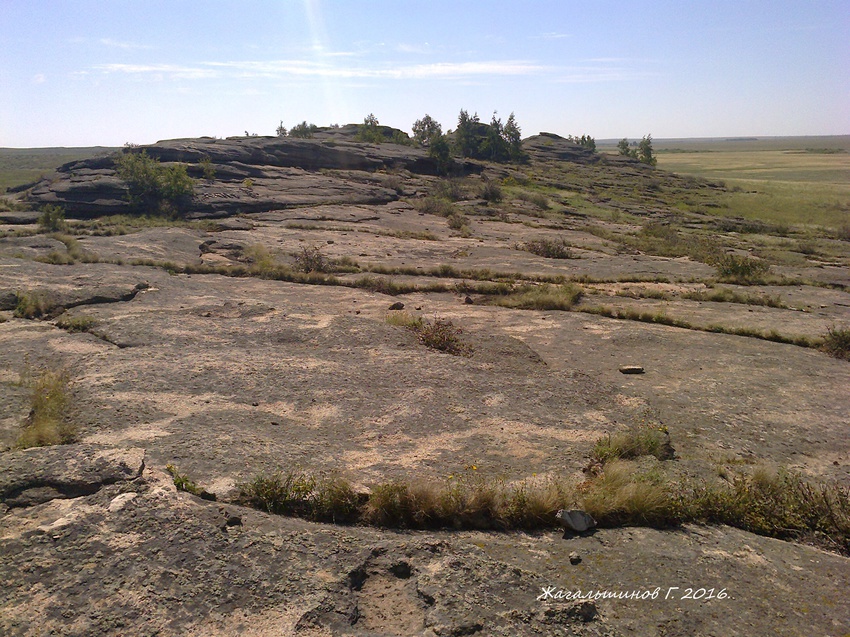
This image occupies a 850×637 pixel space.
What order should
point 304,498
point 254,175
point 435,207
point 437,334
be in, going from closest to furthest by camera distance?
point 304,498
point 437,334
point 435,207
point 254,175

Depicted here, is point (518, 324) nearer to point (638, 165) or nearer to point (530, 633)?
point (530, 633)

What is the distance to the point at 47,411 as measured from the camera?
4957 millimetres

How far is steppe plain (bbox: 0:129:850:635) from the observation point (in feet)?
9.94

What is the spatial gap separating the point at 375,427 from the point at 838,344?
7702 millimetres

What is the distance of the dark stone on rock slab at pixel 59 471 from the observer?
358cm

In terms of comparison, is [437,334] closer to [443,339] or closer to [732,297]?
[443,339]

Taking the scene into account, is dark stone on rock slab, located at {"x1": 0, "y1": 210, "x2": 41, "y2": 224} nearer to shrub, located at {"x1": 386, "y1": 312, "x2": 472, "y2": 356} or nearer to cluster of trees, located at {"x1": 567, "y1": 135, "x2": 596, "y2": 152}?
shrub, located at {"x1": 386, "y1": 312, "x2": 472, "y2": 356}

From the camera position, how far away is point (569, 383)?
22.5 ft

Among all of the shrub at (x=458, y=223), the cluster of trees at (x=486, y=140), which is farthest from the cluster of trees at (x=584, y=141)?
the shrub at (x=458, y=223)

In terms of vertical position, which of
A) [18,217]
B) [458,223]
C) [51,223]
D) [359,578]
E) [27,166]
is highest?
[27,166]

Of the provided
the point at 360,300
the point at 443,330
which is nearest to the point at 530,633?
the point at 443,330

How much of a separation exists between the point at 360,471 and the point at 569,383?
3.28 metres

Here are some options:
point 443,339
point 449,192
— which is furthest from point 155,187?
point 443,339

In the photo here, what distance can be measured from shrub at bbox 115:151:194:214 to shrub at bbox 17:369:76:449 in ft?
60.2
